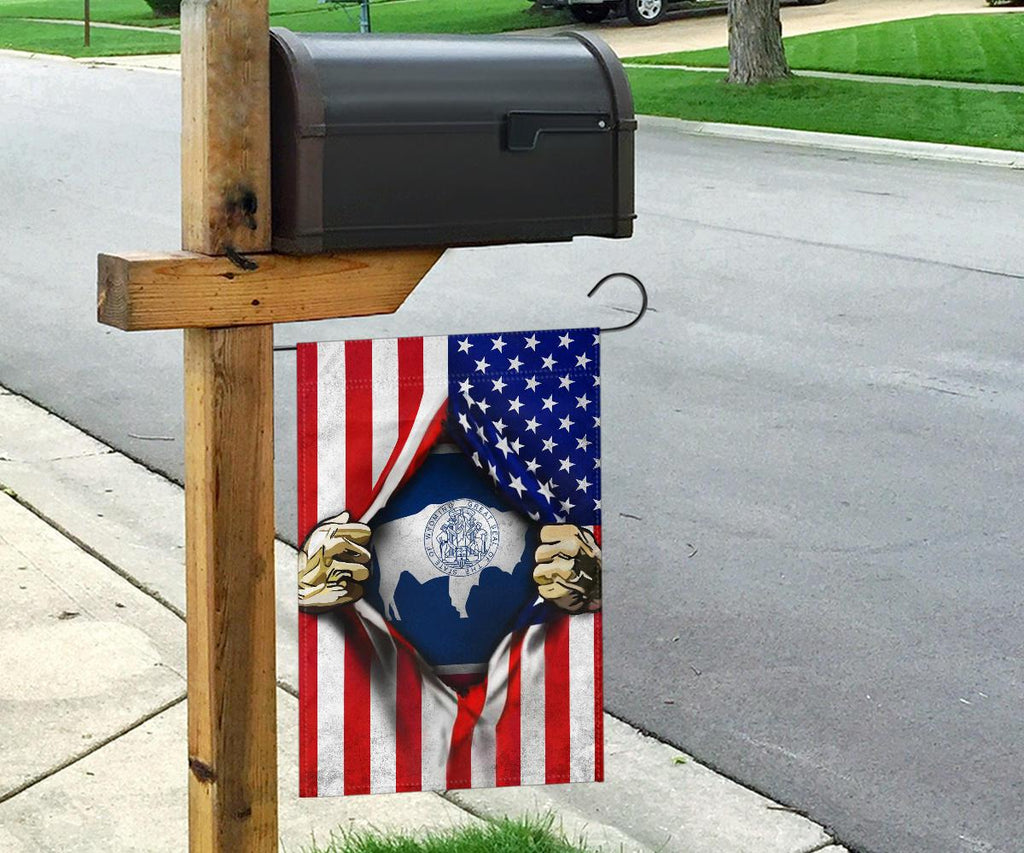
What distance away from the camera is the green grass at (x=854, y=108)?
1677 centimetres

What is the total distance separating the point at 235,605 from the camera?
112 inches

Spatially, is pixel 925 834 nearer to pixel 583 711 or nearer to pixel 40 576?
pixel 583 711

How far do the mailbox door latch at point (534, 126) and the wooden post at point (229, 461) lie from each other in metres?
0.41

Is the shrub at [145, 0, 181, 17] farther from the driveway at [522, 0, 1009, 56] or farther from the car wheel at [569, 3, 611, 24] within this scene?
the driveway at [522, 0, 1009, 56]

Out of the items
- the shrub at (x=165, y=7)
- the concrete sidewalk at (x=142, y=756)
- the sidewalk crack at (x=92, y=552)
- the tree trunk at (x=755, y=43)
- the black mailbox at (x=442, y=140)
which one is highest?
the shrub at (x=165, y=7)

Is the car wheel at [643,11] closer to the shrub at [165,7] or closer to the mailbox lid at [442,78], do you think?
the shrub at [165,7]

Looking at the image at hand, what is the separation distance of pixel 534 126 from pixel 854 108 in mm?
16444

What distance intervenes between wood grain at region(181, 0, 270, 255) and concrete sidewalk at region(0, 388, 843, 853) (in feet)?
5.20

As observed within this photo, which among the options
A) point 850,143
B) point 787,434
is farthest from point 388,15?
point 787,434

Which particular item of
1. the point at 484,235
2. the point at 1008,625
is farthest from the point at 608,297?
the point at 484,235

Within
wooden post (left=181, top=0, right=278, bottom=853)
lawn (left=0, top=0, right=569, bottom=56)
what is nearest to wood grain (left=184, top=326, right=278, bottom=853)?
wooden post (left=181, top=0, right=278, bottom=853)

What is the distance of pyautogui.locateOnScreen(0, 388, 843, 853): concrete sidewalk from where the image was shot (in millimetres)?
3797

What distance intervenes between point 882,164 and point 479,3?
22287 mm

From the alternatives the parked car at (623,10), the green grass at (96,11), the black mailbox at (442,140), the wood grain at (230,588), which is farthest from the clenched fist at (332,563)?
the green grass at (96,11)
